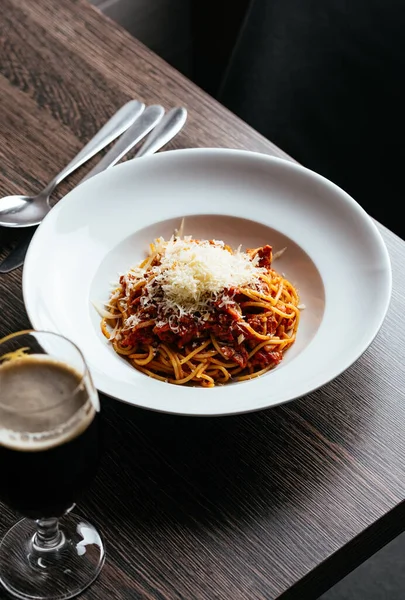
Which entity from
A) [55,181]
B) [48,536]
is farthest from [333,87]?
[48,536]

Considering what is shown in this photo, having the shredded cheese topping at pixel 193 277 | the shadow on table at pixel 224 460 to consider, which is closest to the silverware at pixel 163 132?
the shredded cheese topping at pixel 193 277

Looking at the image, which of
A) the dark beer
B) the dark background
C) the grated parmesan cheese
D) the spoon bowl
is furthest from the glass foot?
the dark background

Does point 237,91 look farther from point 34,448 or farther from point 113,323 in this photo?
point 34,448

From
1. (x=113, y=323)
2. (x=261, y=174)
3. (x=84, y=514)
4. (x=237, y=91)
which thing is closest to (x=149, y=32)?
(x=237, y=91)

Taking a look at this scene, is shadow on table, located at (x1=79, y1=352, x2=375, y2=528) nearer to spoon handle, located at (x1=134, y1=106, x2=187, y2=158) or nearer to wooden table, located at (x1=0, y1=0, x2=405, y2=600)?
wooden table, located at (x1=0, y1=0, x2=405, y2=600)

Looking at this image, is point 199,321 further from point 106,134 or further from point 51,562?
point 106,134

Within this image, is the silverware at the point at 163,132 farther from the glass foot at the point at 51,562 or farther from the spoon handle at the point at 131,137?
the glass foot at the point at 51,562
